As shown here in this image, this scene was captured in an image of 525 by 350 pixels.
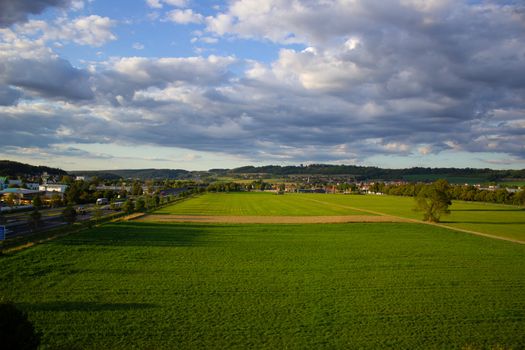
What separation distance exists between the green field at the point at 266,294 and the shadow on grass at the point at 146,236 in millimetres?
562

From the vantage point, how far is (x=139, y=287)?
78.5 ft

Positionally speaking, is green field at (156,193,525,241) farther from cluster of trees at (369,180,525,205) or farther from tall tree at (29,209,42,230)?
tall tree at (29,209,42,230)

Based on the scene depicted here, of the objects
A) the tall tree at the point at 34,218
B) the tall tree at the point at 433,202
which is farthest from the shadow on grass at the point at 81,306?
the tall tree at the point at 433,202

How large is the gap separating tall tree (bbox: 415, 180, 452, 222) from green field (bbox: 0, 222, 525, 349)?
30.6 metres

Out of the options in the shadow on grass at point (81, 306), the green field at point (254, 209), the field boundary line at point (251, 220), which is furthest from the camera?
the green field at point (254, 209)

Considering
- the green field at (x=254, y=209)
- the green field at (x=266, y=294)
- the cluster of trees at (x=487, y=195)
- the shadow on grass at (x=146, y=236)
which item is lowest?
the green field at (x=254, y=209)

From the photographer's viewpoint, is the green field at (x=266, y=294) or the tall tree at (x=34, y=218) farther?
the tall tree at (x=34, y=218)

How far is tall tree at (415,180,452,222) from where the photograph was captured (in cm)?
7294

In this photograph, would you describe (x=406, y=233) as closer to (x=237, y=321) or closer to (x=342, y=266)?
(x=342, y=266)

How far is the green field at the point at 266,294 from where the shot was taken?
16.8 m

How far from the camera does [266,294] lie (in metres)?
23.1

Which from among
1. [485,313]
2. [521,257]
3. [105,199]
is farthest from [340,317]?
[105,199]

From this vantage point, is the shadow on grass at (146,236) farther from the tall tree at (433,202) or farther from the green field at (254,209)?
the tall tree at (433,202)

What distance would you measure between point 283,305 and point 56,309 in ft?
36.1
